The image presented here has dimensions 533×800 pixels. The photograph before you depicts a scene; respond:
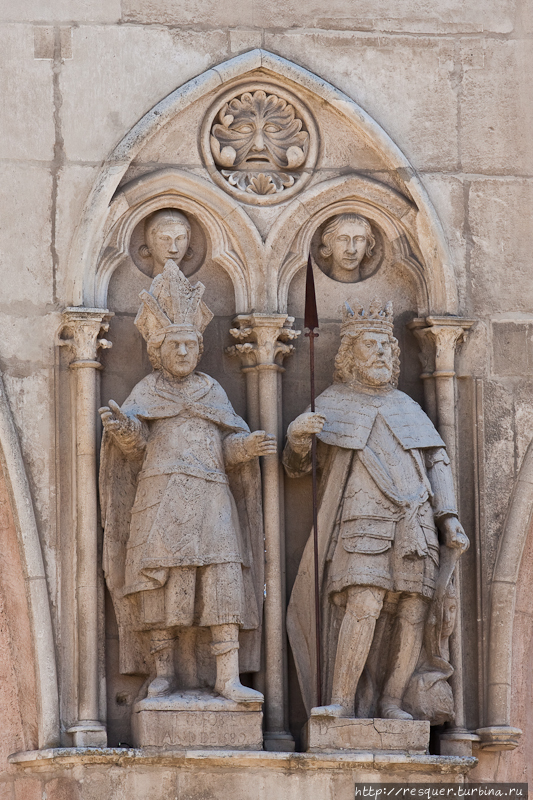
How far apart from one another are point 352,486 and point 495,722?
142cm

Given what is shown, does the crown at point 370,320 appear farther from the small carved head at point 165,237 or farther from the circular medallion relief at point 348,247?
the small carved head at point 165,237

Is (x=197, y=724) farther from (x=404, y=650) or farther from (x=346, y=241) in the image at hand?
(x=346, y=241)

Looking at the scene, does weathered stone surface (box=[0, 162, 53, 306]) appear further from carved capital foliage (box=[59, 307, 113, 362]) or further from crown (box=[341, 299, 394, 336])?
crown (box=[341, 299, 394, 336])

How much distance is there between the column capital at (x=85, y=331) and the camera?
10180 mm

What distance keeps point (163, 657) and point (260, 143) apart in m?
2.75

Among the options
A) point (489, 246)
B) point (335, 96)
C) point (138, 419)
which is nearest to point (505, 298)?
point (489, 246)

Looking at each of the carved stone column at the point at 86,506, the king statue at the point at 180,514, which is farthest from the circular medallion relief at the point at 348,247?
the carved stone column at the point at 86,506

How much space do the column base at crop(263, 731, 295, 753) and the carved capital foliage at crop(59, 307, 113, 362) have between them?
2.06 metres

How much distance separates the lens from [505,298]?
10.8 meters

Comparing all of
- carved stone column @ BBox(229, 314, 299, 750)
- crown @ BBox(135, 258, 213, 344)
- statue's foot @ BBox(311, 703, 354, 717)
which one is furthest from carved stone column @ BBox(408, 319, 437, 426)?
statue's foot @ BBox(311, 703, 354, 717)

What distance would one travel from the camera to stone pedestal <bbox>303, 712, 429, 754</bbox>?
386 inches

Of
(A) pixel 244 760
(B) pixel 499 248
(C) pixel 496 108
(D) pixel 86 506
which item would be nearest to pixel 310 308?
(B) pixel 499 248

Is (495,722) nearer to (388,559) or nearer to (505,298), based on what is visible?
(388,559)

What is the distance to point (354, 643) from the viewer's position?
9938 millimetres
